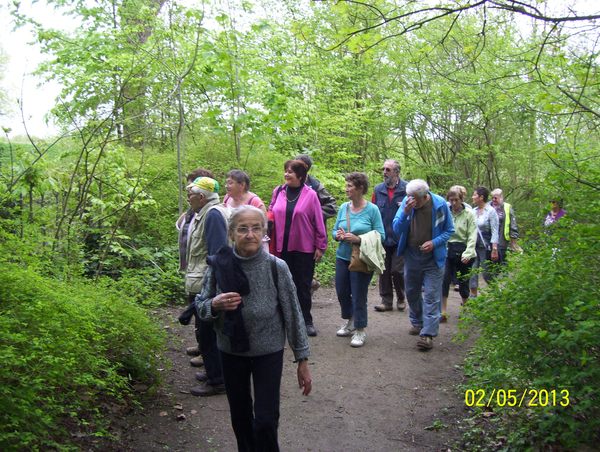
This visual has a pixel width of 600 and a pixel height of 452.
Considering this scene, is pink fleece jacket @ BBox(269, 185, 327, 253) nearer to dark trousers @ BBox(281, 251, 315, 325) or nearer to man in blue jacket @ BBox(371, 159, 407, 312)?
dark trousers @ BBox(281, 251, 315, 325)

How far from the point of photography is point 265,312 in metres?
3.11

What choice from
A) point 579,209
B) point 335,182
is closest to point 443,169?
point 335,182

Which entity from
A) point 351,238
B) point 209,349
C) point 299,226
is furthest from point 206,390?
point 351,238

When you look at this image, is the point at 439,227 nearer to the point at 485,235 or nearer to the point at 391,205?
the point at 391,205

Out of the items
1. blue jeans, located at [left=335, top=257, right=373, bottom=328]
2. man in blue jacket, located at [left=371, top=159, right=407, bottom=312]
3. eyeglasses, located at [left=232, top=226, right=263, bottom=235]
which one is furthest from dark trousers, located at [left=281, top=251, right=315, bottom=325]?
eyeglasses, located at [left=232, top=226, right=263, bottom=235]

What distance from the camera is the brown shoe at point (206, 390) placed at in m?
4.78

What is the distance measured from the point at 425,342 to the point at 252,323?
3.82 m

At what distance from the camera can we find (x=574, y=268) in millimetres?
3523

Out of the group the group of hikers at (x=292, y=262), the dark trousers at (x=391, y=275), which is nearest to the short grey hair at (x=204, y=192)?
the group of hikers at (x=292, y=262)

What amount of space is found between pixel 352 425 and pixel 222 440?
118 cm

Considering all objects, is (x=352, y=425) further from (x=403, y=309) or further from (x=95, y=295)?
(x=403, y=309)

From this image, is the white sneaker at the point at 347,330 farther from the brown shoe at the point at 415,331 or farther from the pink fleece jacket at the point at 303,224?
the pink fleece jacket at the point at 303,224

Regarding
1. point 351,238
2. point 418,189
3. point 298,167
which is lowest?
point 351,238
